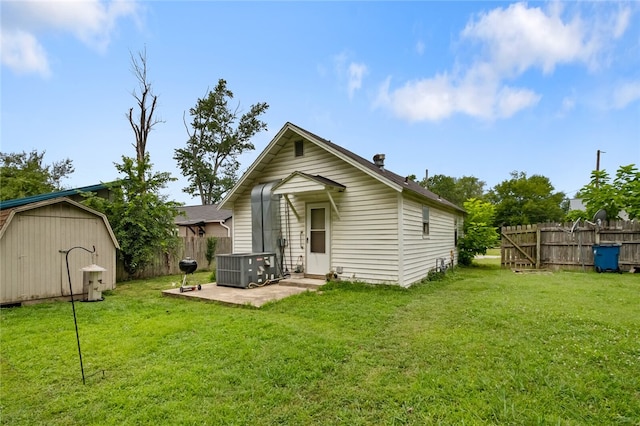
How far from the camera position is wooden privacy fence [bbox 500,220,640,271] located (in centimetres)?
1012

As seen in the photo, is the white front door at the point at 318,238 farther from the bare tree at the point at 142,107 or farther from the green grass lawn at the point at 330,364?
the bare tree at the point at 142,107

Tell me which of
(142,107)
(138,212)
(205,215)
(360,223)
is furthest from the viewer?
(205,215)

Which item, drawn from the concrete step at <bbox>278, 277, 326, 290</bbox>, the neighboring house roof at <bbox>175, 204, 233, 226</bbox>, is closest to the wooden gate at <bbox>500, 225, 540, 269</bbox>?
the concrete step at <bbox>278, 277, 326, 290</bbox>

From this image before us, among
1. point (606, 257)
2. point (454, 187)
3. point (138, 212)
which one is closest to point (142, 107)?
point (138, 212)

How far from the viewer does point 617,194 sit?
10688mm

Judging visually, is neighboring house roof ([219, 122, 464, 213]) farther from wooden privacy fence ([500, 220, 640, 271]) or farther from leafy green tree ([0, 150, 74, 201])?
leafy green tree ([0, 150, 74, 201])

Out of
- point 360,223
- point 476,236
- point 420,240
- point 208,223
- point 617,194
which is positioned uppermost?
point 617,194

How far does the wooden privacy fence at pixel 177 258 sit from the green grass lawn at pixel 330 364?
16.7 ft

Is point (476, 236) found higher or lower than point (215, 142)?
lower

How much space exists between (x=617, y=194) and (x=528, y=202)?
2255cm

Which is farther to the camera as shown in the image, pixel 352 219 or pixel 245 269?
pixel 352 219

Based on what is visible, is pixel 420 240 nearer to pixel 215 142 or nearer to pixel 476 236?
pixel 476 236

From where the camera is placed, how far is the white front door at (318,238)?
329 inches

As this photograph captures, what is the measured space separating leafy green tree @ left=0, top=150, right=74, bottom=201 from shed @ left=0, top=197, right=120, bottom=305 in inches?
599
